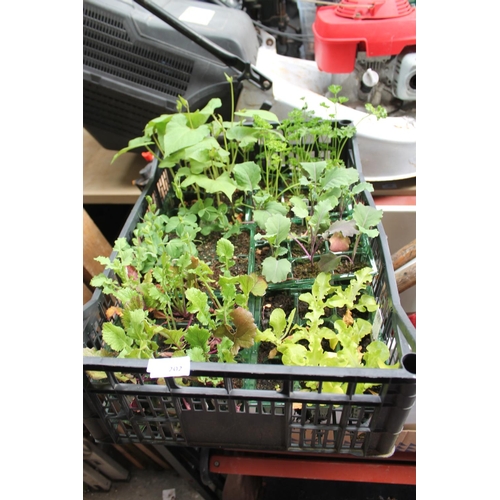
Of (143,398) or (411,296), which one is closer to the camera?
(143,398)

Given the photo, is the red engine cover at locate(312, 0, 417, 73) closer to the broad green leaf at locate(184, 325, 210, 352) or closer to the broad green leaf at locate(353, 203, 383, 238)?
the broad green leaf at locate(353, 203, 383, 238)

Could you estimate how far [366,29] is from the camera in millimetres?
1024

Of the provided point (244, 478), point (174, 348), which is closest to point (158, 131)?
point (174, 348)

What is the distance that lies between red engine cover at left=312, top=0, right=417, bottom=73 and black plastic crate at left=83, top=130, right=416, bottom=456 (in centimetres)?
68

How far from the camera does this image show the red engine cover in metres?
1.02

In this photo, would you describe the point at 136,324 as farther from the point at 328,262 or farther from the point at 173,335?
the point at 328,262

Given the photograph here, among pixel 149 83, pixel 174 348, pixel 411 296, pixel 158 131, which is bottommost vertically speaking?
pixel 174 348

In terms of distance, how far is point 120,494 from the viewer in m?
1.15

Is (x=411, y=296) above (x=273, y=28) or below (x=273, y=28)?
below

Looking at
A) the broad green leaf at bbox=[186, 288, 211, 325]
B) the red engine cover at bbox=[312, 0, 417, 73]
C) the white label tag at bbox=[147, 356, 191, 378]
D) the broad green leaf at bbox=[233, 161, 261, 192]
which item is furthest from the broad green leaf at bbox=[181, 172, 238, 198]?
the red engine cover at bbox=[312, 0, 417, 73]

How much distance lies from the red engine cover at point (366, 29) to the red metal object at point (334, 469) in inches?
39.5

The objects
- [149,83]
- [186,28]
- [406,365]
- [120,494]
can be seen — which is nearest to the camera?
[406,365]

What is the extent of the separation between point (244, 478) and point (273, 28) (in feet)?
4.85
